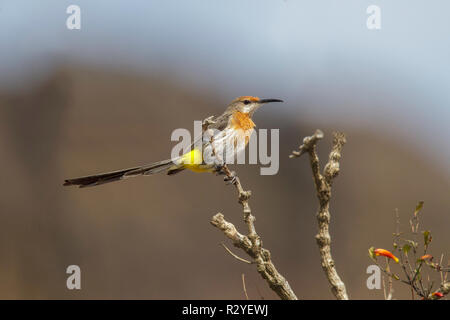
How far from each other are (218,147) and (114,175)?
102 centimetres

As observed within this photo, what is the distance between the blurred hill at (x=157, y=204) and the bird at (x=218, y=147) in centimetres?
352

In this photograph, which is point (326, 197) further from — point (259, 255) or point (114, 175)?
point (114, 175)

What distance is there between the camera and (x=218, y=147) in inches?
157

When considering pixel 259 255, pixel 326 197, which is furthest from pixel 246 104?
pixel 326 197

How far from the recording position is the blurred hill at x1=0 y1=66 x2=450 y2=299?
26.2 ft

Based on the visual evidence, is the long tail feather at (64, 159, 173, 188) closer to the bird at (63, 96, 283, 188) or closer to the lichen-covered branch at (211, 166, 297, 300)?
the bird at (63, 96, 283, 188)

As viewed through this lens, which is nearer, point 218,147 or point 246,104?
point 218,147

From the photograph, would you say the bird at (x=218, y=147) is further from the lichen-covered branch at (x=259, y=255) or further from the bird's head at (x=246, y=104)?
the lichen-covered branch at (x=259, y=255)

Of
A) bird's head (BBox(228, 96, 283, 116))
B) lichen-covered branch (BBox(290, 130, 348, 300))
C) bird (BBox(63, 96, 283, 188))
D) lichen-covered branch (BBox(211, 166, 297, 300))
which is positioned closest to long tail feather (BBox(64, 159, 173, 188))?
bird (BBox(63, 96, 283, 188))

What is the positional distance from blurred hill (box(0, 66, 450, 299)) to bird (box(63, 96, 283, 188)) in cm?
352

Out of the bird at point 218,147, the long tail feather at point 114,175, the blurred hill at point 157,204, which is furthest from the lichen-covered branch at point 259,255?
the blurred hill at point 157,204

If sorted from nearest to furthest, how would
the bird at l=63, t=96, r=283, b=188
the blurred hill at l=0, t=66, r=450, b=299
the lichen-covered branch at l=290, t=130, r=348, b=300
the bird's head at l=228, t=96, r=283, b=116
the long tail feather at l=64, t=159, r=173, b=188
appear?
the lichen-covered branch at l=290, t=130, r=348, b=300 → the long tail feather at l=64, t=159, r=173, b=188 → the bird at l=63, t=96, r=283, b=188 → the bird's head at l=228, t=96, r=283, b=116 → the blurred hill at l=0, t=66, r=450, b=299

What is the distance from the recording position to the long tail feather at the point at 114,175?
2.98 metres
